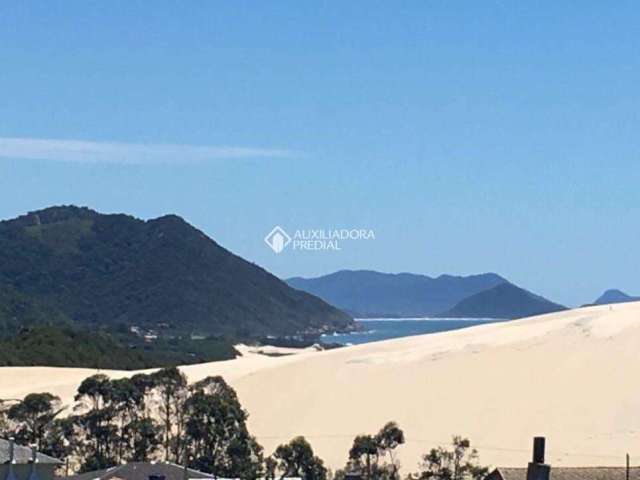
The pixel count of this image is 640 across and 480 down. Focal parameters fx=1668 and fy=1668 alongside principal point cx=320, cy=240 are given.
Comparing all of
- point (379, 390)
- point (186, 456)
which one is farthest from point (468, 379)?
point (186, 456)

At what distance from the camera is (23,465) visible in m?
39.4

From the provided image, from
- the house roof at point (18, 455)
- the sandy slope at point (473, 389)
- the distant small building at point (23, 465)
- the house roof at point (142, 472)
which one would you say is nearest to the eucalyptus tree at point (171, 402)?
the sandy slope at point (473, 389)

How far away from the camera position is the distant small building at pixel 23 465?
3847 cm

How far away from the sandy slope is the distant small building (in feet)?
68.9

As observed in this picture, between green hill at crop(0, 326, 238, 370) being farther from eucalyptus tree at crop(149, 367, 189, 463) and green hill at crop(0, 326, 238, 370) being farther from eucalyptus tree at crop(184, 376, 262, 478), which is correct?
eucalyptus tree at crop(184, 376, 262, 478)

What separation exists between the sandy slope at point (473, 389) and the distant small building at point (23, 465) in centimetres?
2099

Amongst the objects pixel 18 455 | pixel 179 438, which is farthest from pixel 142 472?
pixel 179 438

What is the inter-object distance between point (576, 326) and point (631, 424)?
22.9 m

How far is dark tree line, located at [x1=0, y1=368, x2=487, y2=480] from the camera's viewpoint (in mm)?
51781

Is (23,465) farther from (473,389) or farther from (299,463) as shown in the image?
(473,389)

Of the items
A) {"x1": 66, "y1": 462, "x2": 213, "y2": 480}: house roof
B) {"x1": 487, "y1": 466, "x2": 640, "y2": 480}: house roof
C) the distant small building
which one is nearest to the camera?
{"x1": 487, "y1": 466, "x2": 640, "y2": 480}: house roof

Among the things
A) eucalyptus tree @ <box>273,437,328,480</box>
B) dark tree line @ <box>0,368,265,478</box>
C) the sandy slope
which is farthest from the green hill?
eucalyptus tree @ <box>273,437,328,480</box>

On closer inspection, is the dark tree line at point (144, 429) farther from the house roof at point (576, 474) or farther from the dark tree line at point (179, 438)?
the house roof at point (576, 474)

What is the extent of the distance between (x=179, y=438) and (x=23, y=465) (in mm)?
17482
